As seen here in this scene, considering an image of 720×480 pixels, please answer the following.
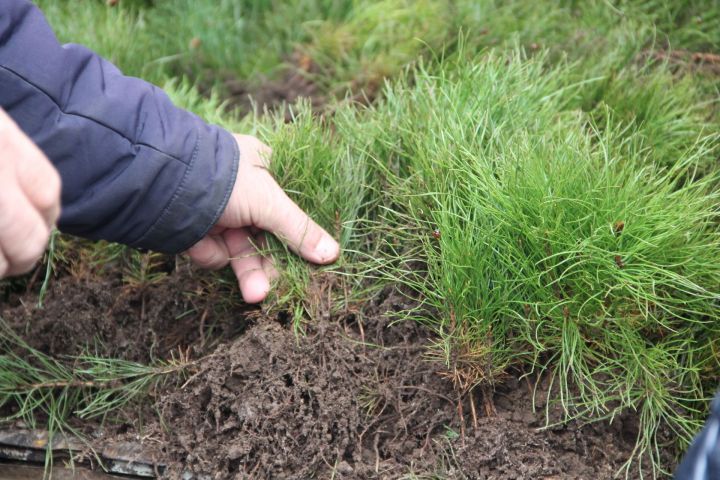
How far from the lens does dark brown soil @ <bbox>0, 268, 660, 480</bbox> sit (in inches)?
70.3

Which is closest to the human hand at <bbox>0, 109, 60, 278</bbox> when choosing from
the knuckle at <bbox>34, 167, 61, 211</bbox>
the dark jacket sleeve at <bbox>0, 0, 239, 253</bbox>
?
the knuckle at <bbox>34, 167, 61, 211</bbox>

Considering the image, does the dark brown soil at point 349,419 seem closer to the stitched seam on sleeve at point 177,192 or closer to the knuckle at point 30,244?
the stitched seam on sleeve at point 177,192

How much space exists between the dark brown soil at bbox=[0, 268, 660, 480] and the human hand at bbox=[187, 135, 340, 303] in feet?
0.41

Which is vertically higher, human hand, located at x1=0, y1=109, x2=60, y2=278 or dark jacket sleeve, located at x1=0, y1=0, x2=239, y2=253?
human hand, located at x1=0, y1=109, x2=60, y2=278

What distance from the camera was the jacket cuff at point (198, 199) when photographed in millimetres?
2008

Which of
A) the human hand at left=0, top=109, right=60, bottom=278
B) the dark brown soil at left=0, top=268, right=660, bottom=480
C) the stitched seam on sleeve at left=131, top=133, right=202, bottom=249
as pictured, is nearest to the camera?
the human hand at left=0, top=109, right=60, bottom=278

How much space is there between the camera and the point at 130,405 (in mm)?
2090

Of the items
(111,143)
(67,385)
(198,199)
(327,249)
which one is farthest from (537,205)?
(67,385)

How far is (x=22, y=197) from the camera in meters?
1.12

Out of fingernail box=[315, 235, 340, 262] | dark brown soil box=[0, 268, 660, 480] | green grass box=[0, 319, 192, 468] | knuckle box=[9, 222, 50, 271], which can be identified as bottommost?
green grass box=[0, 319, 192, 468]

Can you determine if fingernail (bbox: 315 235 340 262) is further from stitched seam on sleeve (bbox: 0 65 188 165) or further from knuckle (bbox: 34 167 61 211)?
knuckle (bbox: 34 167 61 211)

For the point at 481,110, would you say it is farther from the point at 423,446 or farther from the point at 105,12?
the point at 105,12

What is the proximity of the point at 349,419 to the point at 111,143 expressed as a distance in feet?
3.13

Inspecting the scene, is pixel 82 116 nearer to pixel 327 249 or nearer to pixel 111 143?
pixel 111 143
